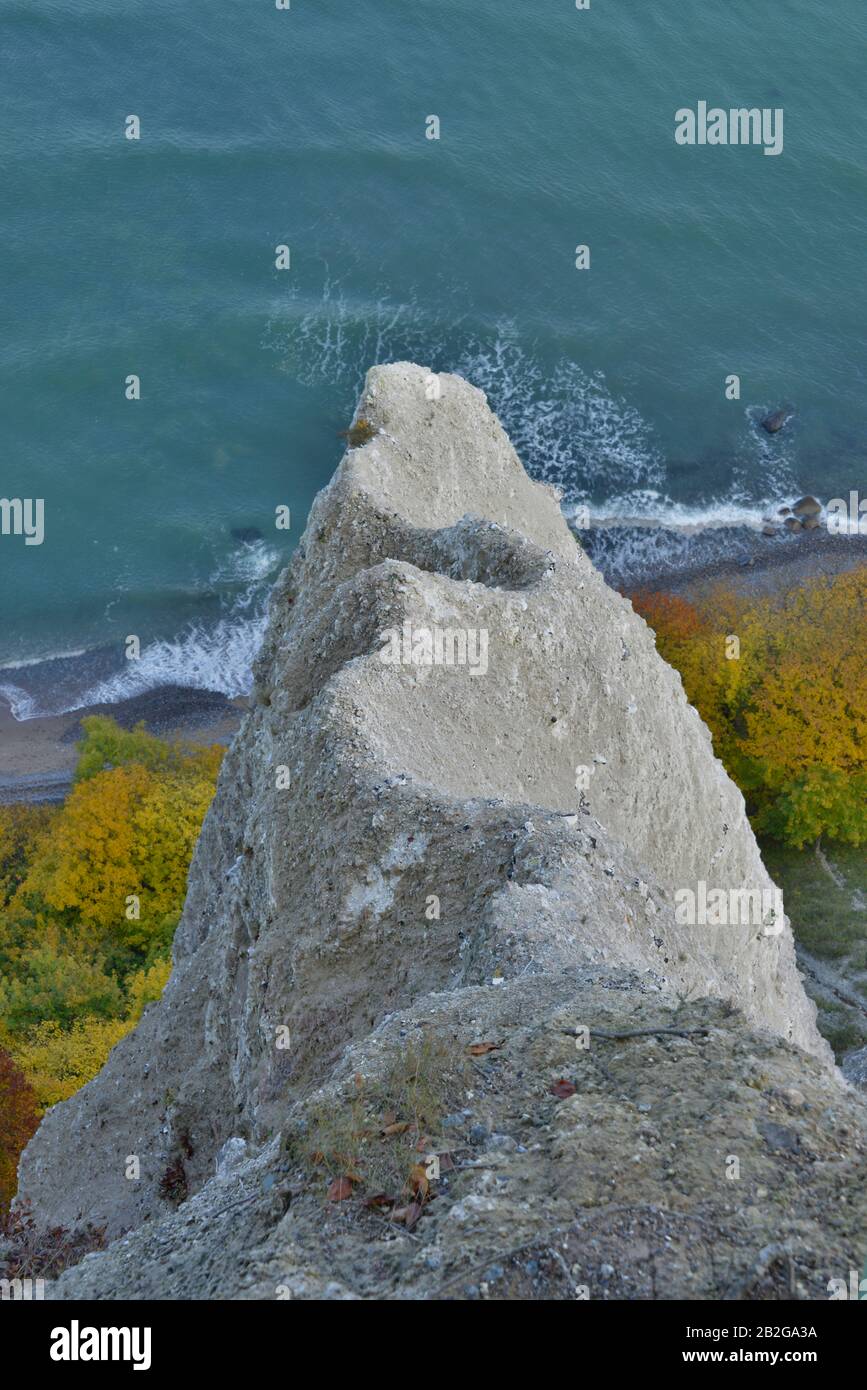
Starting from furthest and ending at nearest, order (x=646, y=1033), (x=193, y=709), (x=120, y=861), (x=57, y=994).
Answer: (x=193, y=709) < (x=120, y=861) < (x=57, y=994) < (x=646, y=1033)

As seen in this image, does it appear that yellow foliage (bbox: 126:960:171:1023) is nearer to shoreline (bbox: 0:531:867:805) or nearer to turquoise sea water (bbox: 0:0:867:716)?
shoreline (bbox: 0:531:867:805)

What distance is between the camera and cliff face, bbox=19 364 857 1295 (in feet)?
69.2

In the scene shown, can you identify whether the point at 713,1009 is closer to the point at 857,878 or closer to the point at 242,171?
the point at 857,878

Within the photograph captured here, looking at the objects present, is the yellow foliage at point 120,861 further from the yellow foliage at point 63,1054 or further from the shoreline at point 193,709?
the shoreline at point 193,709

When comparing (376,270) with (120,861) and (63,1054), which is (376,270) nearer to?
(120,861)

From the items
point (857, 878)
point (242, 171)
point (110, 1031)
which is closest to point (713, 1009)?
point (110, 1031)

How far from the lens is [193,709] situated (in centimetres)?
7106

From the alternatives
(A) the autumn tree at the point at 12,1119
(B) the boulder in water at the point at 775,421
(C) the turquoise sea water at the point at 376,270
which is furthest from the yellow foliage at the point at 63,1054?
(B) the boulder in water at the point at 775,421

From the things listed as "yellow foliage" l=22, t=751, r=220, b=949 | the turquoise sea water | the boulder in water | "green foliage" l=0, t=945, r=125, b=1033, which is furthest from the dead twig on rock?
the boulder in water

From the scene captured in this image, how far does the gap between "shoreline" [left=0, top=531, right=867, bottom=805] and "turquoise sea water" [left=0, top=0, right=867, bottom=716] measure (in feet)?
5.38

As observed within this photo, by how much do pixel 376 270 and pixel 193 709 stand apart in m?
38.3

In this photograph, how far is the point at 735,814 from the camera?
36969 mm

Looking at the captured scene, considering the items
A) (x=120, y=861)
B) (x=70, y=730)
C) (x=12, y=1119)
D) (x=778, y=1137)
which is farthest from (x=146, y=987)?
(x=778, y=1137)

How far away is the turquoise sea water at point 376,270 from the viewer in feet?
260
